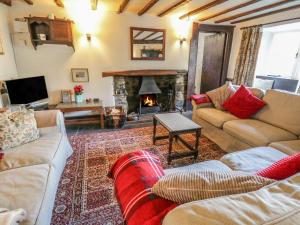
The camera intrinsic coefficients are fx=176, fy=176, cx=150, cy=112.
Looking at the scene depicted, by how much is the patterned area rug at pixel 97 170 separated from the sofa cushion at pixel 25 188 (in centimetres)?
48

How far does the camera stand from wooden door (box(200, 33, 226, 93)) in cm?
498

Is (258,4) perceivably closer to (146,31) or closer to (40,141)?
(146,31)

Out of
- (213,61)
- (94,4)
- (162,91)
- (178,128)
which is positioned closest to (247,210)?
(178,128)

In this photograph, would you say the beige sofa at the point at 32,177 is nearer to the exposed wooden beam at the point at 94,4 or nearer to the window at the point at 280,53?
the exposed wooden beam at the point at 94,4

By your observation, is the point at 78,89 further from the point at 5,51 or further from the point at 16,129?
the point at 16,129

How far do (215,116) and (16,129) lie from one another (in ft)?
8.83

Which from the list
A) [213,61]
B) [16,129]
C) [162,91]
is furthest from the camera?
[213,61]

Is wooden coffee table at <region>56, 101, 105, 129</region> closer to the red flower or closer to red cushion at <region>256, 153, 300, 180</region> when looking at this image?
the red flower

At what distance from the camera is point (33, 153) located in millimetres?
1673

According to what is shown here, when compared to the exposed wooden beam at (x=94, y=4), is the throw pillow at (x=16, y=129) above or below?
below

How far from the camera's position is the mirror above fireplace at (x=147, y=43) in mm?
3980

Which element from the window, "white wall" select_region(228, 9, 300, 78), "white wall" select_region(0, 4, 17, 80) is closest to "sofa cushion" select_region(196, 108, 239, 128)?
"white wall" select_region(228, 9, 300, 78)

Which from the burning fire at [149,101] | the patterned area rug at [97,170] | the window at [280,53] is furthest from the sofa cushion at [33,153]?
the window at [280,53]

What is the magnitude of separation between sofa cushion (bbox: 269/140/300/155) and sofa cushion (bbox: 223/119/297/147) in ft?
0.40
